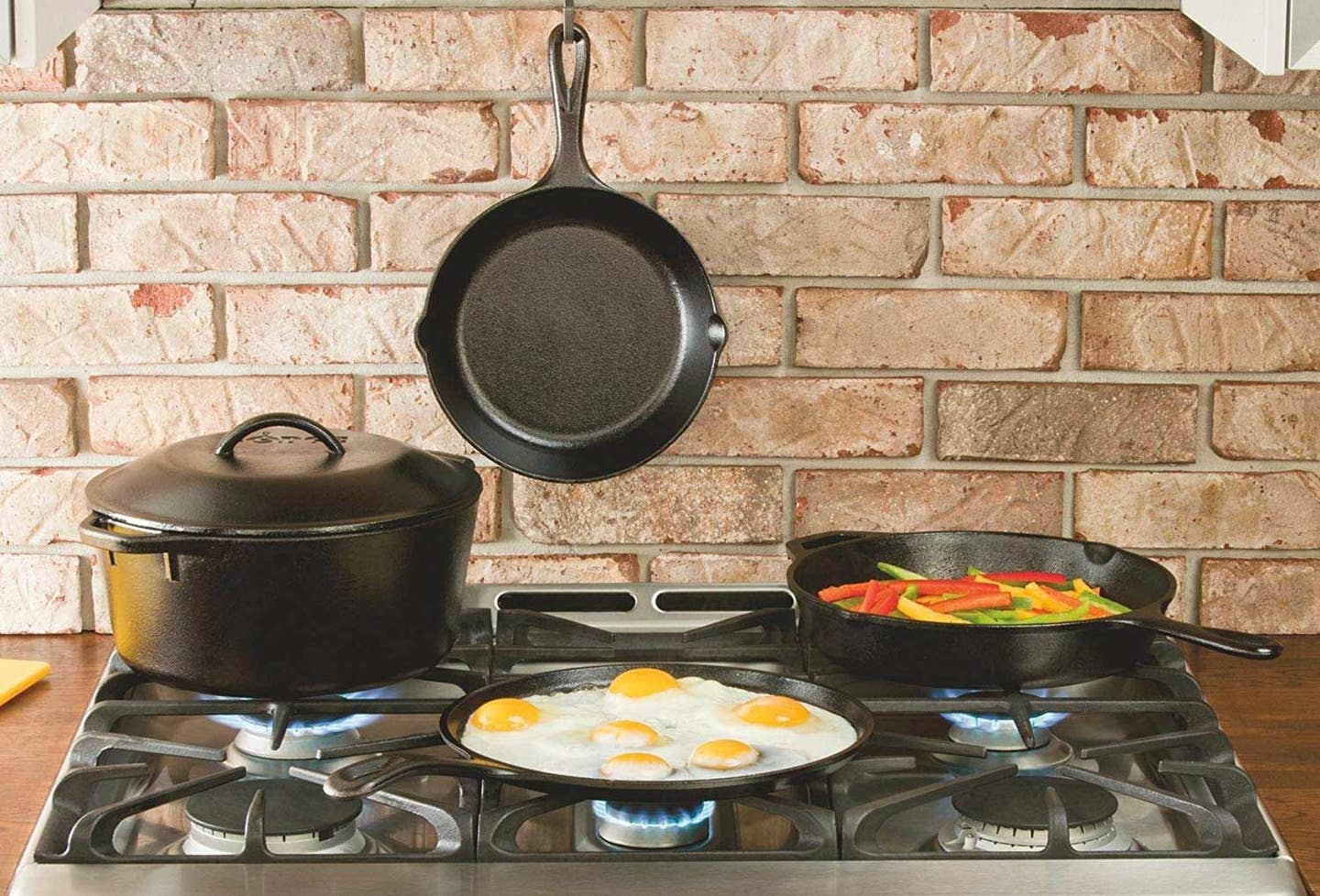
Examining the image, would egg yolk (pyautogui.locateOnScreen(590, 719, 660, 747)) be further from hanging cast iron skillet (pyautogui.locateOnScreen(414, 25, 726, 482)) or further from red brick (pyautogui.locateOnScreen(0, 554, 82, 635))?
red brick (pyautogui.locateOnScreen(0, 554, 82, 635))

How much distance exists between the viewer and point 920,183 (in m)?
1.63

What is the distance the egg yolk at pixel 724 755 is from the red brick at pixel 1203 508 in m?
0.76

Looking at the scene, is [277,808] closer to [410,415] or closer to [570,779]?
[570,779]

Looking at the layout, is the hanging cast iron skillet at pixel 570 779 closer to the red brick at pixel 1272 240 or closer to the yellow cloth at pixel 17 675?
the yellow cloth at pixel 17 675

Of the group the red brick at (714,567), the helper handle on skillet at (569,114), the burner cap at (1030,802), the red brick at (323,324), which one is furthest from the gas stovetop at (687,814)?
the helper handle on skillet at (569,114)

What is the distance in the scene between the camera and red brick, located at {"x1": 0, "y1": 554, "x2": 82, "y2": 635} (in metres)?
1.67

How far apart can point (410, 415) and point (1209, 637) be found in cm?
91

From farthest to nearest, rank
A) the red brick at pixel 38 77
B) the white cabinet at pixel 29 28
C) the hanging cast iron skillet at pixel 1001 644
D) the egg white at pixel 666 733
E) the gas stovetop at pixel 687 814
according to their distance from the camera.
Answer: the red brick at pixel 38 77
the white cabinet at pixel 29 28
the hanging cast iron skillet at pixel 1001 644
the egg white at pixel 666 733
the gas stovetop at pixel 687 814

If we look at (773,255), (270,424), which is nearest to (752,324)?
(773,255)

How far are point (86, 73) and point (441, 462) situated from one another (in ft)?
2.23

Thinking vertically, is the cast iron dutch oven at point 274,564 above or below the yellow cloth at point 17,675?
above

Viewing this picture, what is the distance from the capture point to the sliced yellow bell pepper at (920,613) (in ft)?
4.31

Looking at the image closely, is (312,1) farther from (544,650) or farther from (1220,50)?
(1220,50)

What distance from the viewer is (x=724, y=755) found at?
106 centimetres
